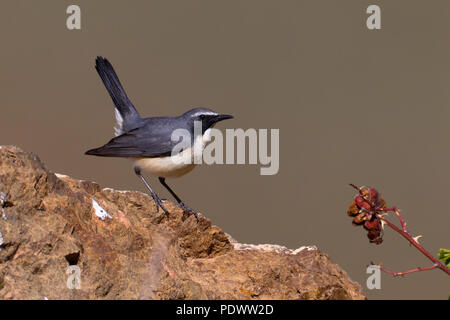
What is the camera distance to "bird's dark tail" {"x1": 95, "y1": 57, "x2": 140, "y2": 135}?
20.2ft

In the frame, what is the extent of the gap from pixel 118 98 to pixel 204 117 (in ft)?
3.47

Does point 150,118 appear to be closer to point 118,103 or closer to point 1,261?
point 118,103

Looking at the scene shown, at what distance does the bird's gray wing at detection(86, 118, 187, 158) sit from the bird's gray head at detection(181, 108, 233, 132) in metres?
0.19

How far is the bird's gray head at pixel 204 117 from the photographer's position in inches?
224

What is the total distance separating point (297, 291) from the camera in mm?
3861

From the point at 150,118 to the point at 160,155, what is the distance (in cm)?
51

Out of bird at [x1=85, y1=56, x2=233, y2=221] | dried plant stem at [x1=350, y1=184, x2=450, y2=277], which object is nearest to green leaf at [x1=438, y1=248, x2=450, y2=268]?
dried plant stem at [x1=350, y1=184, x2=450, y2=277]

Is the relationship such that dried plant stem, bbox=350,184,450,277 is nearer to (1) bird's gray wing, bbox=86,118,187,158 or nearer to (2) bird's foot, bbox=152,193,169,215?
(2) bird's foot, bbox=152,193,169,215

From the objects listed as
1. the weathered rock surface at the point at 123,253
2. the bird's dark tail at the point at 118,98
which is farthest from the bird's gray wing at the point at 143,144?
the weathered rock surface at the point at 123,253

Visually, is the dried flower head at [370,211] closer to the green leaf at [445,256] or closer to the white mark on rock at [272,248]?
the green leaf at [445,256]

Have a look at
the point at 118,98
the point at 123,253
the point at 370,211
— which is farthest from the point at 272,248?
the point at 118,98

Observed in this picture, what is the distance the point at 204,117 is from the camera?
18.7 ft

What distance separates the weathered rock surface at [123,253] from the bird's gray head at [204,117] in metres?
1.37

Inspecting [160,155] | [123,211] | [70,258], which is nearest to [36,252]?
[70,258]
